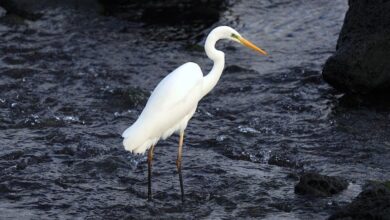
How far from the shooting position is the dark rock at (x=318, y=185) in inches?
270

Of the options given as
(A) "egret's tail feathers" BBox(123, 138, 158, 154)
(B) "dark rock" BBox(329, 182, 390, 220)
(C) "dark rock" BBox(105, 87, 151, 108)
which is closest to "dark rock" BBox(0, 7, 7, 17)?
(C) "dark rock" BBox(105, 87, 151, 108)

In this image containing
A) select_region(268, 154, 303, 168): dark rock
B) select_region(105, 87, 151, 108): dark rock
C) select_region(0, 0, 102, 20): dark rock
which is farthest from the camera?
select_region(0, 0, 102, 20): dark rock

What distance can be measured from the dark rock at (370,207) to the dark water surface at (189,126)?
924 mm

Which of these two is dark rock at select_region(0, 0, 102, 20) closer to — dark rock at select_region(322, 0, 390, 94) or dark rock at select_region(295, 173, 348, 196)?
dark rock at select_region(322, 0, 390, 94)

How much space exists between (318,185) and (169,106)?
1503mm

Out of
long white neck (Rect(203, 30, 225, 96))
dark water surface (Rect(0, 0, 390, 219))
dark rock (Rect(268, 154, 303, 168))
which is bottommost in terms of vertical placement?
dark rock (Rect(268, 154, 303, 168))

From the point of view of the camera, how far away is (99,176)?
7.53 metres

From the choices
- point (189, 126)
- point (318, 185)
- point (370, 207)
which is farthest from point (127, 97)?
point (370, 207)

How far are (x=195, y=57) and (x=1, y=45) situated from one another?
9.15ft

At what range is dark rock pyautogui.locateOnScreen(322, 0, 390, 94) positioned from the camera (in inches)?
348

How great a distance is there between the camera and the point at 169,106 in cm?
723

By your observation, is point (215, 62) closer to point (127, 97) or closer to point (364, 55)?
point (364, 55)

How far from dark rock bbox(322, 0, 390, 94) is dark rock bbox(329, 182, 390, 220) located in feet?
10.7

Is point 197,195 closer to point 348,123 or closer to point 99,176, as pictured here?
point 99,176
